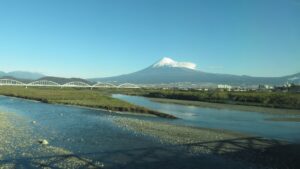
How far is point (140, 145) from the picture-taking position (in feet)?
56.1

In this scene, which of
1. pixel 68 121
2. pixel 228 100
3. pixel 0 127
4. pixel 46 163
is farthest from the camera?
pixel 228 100

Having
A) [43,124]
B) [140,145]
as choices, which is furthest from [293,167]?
[43,124]

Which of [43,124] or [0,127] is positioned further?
[43,124]

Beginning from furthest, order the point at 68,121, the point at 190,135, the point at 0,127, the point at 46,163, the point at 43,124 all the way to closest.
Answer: the point at 68,121 → the point at 43,124 → the point at 0,127 → the point at 190,135 → the point at 46,163

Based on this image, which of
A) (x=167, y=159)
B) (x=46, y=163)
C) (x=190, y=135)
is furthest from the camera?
(x=190, y=135)

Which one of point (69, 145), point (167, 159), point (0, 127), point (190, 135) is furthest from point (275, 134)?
point (0, 127)

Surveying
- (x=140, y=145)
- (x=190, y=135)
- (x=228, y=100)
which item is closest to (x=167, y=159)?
(x=140, y=145)

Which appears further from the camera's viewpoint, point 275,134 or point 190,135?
point 275,134

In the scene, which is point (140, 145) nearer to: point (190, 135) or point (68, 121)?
point (190, 135)

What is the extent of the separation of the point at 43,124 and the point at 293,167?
16007mm

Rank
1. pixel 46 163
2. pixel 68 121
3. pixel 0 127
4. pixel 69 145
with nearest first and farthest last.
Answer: pixel 46 163, pixel 69 145, pixel 0 127, pixel 68 121

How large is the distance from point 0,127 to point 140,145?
954 centimetres

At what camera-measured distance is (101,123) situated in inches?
986

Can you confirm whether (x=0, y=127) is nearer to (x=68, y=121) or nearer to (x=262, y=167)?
(x=68, y=121)
